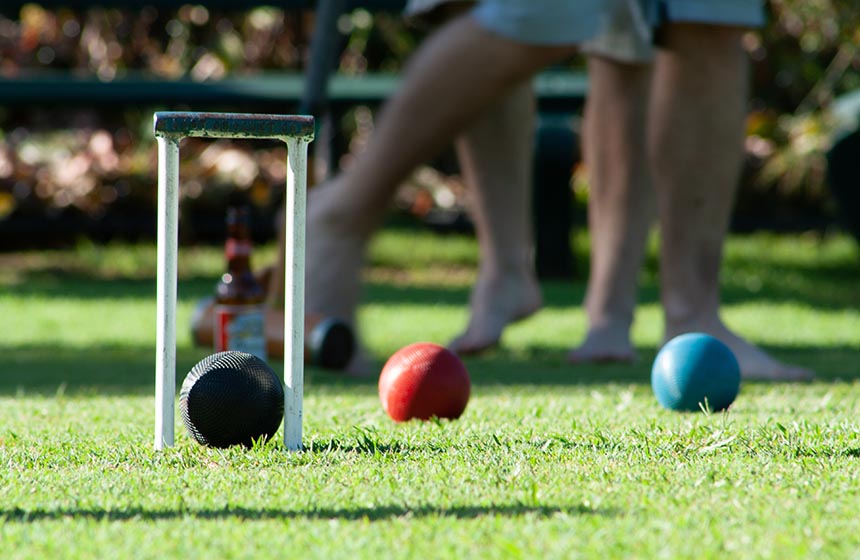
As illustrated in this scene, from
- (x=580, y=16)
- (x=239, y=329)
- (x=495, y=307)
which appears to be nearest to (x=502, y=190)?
(x=495, y=307)

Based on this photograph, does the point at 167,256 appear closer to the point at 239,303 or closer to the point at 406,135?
the point at 239,303

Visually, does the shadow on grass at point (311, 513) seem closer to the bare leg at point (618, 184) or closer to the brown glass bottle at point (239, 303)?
the brown glass bottle at point (239, 303)

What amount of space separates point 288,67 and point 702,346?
580 cm

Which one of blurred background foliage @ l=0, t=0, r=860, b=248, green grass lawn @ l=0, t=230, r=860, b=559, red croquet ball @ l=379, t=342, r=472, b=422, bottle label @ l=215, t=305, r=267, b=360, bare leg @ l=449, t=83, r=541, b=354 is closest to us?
green grass lawn @ l=0, t=230, r=860, b=559

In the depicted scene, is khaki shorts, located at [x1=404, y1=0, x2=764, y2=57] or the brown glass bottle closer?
the brown glass bottle

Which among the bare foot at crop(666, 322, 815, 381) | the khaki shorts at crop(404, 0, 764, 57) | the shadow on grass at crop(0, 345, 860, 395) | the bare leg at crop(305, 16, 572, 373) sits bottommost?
the shadow on grass at crop(0, 345, 860, 395)

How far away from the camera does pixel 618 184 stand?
362 centimetres

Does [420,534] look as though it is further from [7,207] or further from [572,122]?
[7,207]

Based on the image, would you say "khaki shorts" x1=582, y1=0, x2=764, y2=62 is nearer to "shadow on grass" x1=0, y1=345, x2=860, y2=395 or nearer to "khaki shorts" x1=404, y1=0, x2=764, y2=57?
"khaki shorts" x1=404, y1=0, x2=764, y2=57

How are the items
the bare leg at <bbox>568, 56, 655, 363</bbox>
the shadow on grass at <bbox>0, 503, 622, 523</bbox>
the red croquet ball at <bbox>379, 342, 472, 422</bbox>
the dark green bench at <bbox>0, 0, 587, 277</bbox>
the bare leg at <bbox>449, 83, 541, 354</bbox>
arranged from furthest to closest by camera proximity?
1. the dark green bench at <bbox>0, 0, 587, 277</bbox>
2. the bare leg at <bbox>449, 83, 541, 354</bbox>
3. the bare leg at <bbox>568, 56, 655, 363</bbox>
4. the red croquet ball at <bbox>379, 342, 472, 422</bbox>
5. the shadow on grass at <bbox>0, 503, 622, 523</bbox>

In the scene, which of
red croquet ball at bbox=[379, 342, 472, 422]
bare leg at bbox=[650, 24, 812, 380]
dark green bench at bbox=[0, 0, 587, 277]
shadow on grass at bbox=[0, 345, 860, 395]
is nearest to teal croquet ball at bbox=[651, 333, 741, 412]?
red croquet ball at bbox=[379, 342, 472, 422]

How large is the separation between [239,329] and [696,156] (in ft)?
Result: 4.14

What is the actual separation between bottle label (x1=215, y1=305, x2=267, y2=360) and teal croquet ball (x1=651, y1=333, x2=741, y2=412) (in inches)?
37.5

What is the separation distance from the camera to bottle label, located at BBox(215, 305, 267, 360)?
9.36 ft
